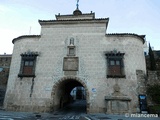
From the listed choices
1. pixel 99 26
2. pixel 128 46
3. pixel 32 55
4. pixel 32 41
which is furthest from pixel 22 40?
pixel 128 46

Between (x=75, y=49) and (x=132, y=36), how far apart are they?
589 cm

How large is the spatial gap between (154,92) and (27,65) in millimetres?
12426

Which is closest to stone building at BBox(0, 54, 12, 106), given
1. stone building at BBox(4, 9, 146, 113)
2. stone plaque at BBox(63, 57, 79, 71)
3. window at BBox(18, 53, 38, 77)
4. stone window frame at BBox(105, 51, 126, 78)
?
stone building at BBox(4, 9, 146, 113)

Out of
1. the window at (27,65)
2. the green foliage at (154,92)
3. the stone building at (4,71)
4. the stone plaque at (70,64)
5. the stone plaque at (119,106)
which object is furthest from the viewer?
the stone building at (4,71)

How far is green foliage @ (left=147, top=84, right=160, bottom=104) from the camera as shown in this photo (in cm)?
1291

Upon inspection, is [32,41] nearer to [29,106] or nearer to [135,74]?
[29,106]

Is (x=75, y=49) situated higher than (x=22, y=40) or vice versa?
(x=22, y=40)

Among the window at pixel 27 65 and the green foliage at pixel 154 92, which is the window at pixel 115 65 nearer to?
the green foliage at pixel 154 92

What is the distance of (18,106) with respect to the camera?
1374 centimetres

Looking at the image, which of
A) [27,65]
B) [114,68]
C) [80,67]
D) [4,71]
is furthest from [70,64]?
[4,71]

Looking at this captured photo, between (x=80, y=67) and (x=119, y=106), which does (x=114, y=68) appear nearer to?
(x=80, y=67)

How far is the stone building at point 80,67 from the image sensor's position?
1316 centimetres

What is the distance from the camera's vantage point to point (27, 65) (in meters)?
14.8

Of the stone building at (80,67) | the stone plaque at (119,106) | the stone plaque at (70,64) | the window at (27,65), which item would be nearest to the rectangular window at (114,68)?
the stone building at (80,67)
